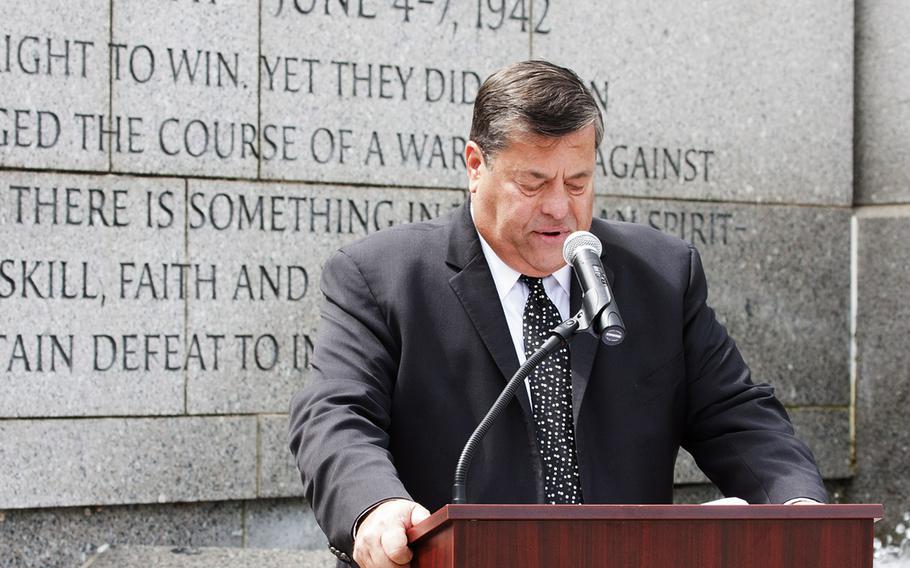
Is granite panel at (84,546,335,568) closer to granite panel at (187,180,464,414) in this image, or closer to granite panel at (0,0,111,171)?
granite panel at (187,180,464,414)

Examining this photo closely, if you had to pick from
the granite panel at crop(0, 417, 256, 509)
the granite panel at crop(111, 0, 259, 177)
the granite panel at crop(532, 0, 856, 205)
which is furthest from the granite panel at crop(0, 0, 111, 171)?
the granite panel at crop(532, 0, 856, 205)

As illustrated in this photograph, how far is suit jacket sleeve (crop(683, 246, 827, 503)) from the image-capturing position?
9.66 feet

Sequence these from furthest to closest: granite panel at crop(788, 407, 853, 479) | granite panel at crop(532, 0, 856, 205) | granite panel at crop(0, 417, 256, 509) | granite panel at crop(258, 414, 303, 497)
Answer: granite panel at crop(788, 407, 853, 479) → granite panel at crop(532, 0, 856, 205) → granite panel at crop(258, 414, 303, 497) → granite panel at crop(0, 417, 256, 509)

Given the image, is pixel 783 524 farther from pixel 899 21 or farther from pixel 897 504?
pixel 899 21

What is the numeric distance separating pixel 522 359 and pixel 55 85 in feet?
10.2

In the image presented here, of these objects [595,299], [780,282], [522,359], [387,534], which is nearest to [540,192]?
[522,359]

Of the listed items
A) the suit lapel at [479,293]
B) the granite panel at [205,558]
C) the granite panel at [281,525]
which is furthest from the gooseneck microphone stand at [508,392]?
the granite panel at [281,525]

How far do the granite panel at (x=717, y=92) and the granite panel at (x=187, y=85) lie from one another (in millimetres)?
1424

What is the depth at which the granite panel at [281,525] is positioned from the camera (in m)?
5.75

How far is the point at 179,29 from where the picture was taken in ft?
18.4

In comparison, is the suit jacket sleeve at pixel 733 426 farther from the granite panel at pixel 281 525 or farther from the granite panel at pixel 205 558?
the granite panel at pixel 281 525

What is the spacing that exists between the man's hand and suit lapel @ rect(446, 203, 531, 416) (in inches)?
23.9

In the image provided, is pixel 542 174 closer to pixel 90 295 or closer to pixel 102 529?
pixel 90 295

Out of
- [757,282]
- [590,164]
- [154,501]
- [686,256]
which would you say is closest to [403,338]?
[590,164]
